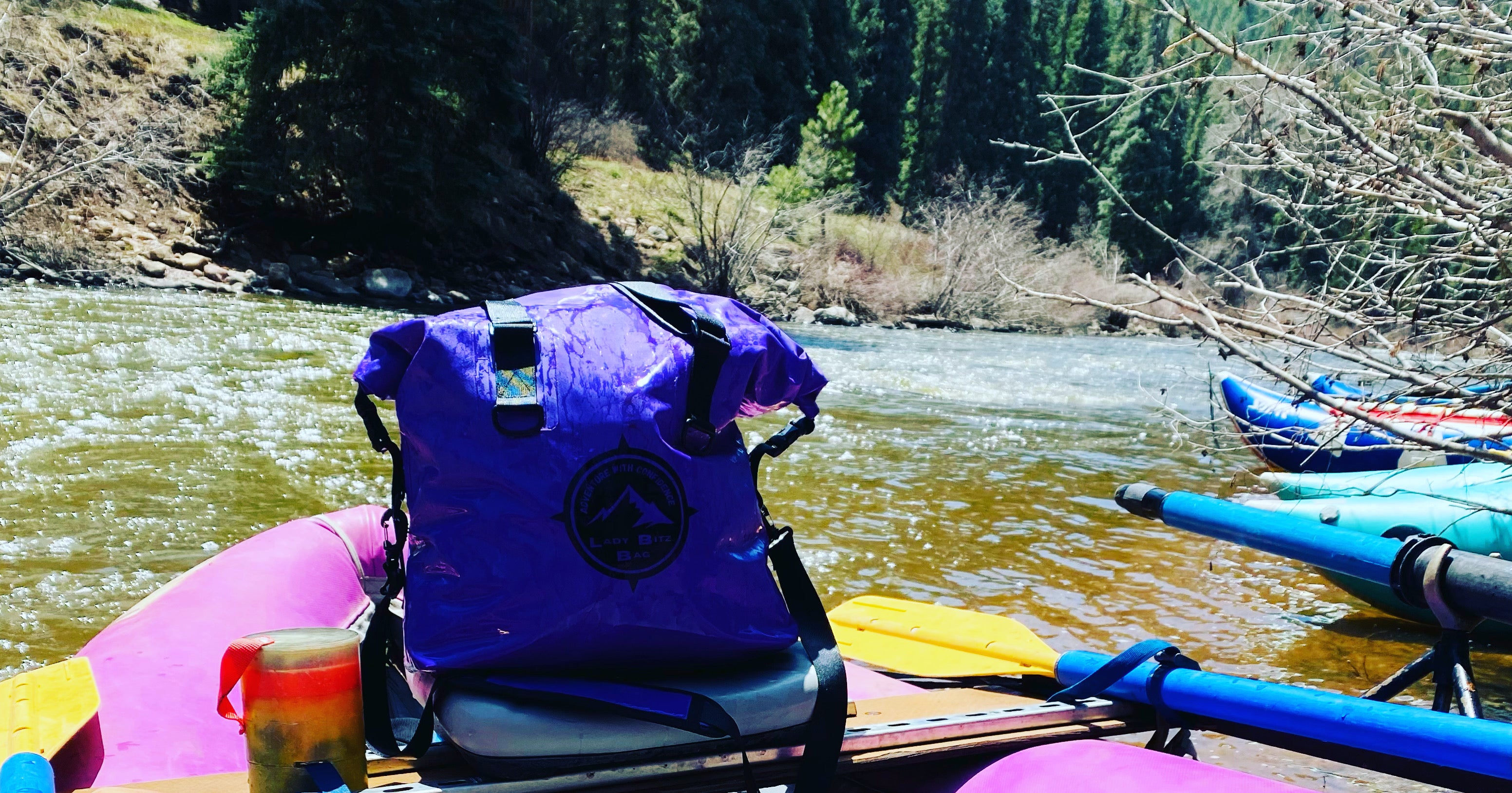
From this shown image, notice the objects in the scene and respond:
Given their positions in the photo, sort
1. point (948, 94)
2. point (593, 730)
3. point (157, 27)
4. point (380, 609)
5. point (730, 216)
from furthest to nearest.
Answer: point (948, 94) → point (730, 216) → point (157, 27) → point (380, 609) → point (593, 730)

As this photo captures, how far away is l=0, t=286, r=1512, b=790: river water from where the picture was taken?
4.01 meters

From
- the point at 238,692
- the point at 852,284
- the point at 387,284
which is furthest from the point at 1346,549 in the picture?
the point at 852,284

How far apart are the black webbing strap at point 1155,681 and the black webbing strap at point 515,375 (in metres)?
1.06

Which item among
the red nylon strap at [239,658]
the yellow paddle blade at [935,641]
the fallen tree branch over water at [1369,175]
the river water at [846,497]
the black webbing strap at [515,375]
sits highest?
the fallen tree branch over water at [1369,175]

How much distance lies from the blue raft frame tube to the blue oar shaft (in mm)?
334

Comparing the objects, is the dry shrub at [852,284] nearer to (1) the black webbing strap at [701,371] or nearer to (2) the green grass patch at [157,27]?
(2) the green grass patch at [157,27]

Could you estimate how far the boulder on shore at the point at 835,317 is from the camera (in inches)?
912

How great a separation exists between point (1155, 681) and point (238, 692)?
1.58 metres

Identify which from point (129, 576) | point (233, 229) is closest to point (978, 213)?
point (233, 229)

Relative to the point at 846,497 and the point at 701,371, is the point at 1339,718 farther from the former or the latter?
the point at 846,497

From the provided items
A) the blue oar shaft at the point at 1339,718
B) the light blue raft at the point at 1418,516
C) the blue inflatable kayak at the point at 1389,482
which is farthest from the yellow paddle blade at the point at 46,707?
the blue inflatable kayak at the point at 1389,482

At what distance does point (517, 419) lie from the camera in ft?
5.45

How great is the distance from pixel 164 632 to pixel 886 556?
11.5 feet

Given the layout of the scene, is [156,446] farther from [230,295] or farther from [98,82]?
[98,82]
